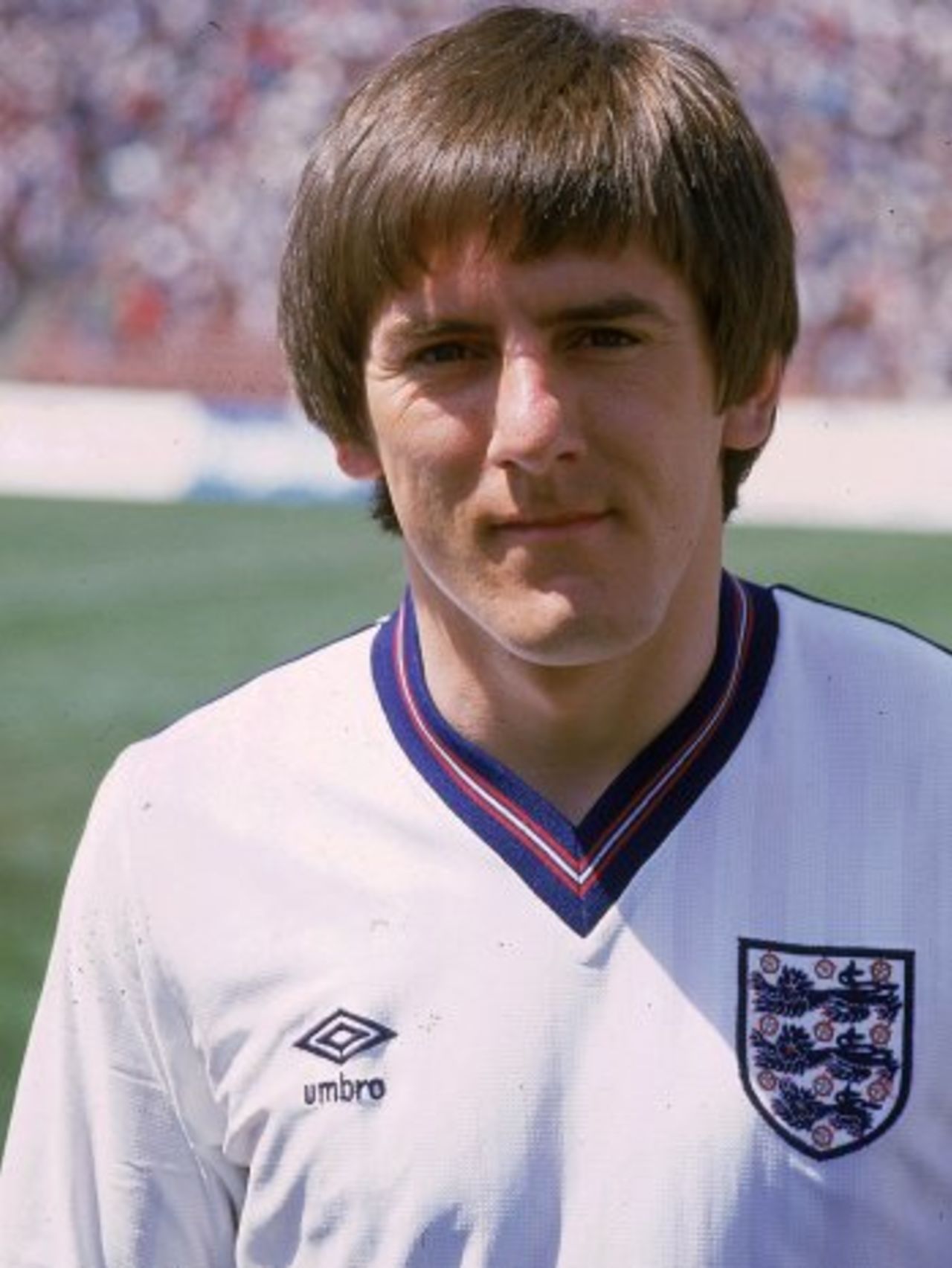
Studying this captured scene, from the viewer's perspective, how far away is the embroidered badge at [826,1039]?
6.05 feet

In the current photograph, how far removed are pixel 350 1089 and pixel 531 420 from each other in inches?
19.2

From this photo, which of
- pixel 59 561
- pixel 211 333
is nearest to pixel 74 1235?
pixel 59 561

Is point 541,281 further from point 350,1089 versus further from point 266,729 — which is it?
point 350,1089

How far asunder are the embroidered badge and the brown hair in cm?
40

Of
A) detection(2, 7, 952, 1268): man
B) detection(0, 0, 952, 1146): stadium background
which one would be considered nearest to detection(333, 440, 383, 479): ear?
detection(2, 7, 952, 1268): man

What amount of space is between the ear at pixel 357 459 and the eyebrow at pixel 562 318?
0.47 ft

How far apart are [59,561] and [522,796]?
699cm

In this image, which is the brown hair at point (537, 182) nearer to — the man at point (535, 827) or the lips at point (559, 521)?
the man at point (535, 827)

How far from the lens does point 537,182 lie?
1852 millimetres

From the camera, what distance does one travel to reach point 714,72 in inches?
78.9

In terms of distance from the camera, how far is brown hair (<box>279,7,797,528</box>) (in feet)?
6.12

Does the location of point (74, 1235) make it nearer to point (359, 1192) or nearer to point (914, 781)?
point (359, 1192)

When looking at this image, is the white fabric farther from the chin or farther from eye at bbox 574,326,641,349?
eye at bbox 574,326,641,349

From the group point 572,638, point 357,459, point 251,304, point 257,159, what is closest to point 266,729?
point 357,459
